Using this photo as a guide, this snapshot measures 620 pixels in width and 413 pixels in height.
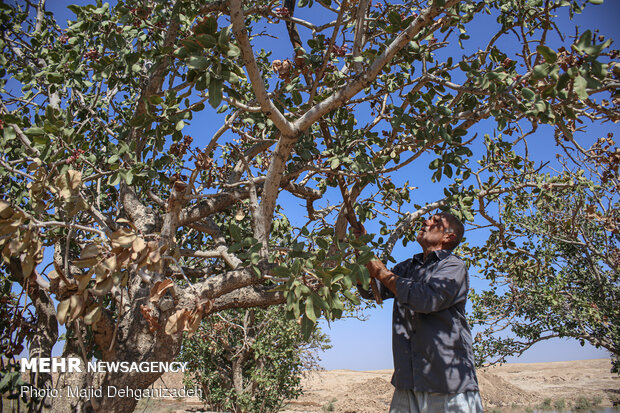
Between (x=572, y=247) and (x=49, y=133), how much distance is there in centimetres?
936

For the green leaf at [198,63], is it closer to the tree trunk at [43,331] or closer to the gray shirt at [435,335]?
the gray shirt at [435,335]

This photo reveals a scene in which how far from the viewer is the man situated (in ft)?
7.71

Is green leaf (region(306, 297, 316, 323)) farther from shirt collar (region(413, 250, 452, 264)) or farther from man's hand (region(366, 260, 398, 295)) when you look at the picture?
shirt collar (region(413, 250, 452, 264))

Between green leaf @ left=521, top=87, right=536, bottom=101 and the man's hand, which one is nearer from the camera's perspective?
green leaf @ left=521, top=87, right=536, bottom=101

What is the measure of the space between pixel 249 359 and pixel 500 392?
1709 centimetres

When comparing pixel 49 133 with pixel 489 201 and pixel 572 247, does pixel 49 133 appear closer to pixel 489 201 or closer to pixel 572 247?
pixel 489 201

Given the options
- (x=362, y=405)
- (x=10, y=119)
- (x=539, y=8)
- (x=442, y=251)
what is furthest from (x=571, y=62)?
(x=362, y=405)

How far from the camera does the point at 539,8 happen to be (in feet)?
12.0

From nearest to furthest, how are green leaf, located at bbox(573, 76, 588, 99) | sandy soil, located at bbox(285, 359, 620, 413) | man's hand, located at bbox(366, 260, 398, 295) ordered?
green leaf, located at bbox(573, 76, 588, 99) → man's hand, located at bbox(366, 260, 398, 295) → sandy soil, located at bbox(285, 359, 620, 413)

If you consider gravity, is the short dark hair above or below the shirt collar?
above

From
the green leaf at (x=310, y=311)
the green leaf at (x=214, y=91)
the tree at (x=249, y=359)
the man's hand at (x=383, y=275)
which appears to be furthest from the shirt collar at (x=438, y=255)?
the tree at (x=249, y=359)

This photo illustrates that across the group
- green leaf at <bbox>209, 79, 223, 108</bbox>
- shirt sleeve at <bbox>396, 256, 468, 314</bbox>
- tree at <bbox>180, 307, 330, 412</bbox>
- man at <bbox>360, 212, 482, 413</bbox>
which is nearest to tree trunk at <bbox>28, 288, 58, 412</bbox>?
green leaf at <bbox>209, 79, 223, 108</bbox>

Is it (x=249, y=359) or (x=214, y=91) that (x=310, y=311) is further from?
(x=249, y=359)

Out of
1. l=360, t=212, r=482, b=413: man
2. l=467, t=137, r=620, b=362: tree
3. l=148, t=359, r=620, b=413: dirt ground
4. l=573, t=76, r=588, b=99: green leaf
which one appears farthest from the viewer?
l=148, t=359, r=620, b=413: dirt ground
